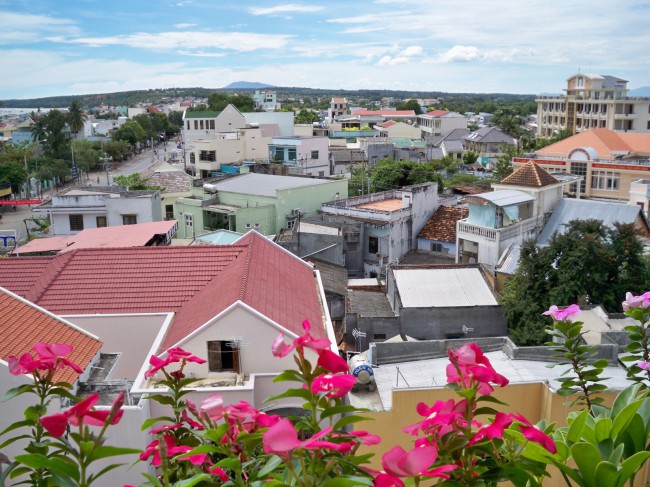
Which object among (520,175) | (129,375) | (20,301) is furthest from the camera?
(520,175)

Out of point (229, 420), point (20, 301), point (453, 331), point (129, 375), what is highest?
point (229, 420)

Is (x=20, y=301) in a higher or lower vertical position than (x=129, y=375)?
higher

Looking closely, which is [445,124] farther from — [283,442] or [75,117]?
[283,442]

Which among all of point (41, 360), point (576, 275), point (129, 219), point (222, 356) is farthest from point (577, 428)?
point (129, 219)

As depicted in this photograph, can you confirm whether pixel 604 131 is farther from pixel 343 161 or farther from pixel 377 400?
pixel 377 400

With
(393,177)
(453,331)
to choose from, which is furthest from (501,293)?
(393,177)

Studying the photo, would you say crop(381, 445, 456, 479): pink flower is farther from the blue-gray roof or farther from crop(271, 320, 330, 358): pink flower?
the blue-gray roof

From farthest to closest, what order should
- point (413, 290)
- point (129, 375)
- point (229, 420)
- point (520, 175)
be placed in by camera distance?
point (520, 175) < point (413, 290) < point (129, 375) < point (229, 420)
